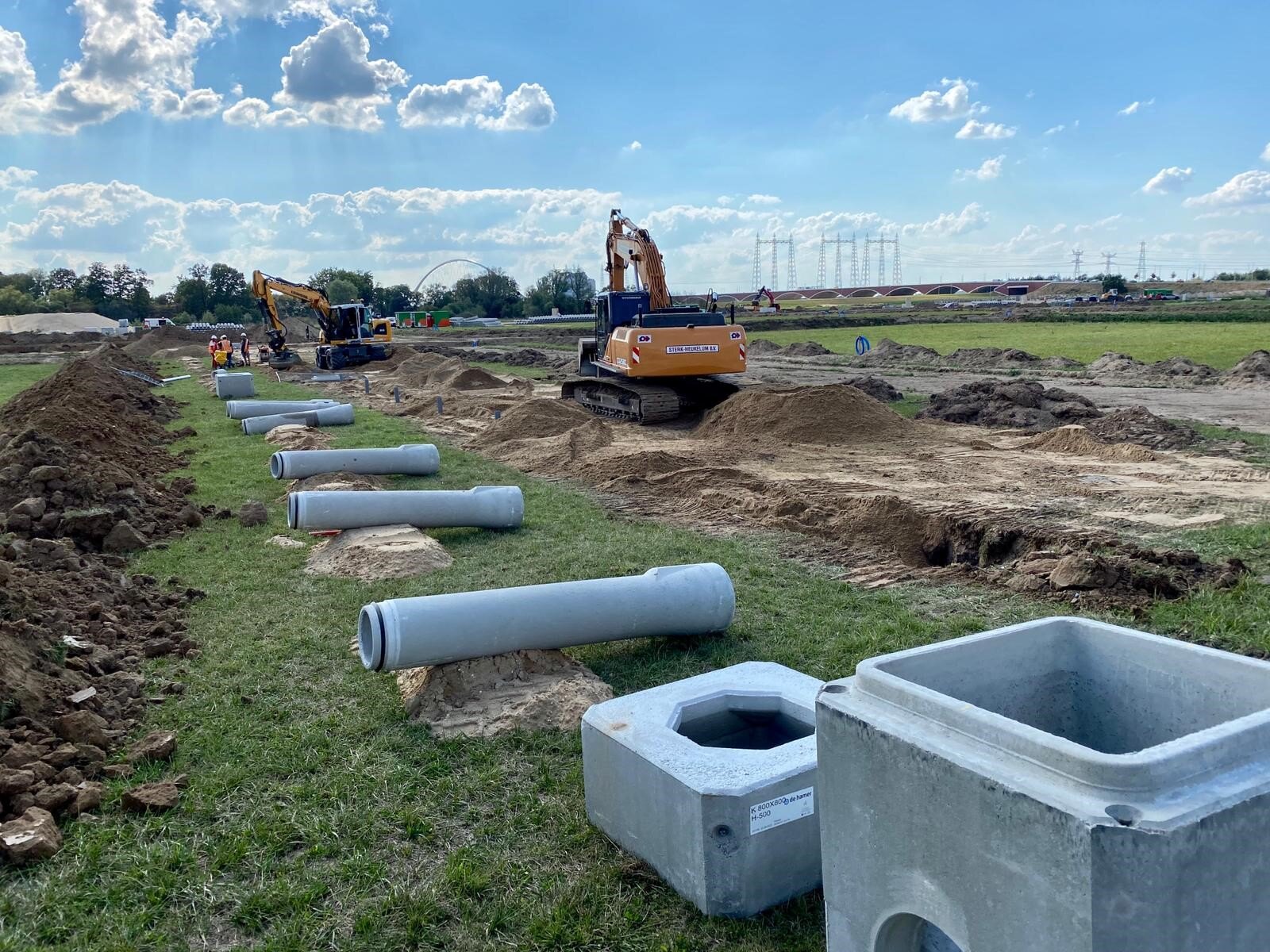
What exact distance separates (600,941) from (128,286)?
423 ft

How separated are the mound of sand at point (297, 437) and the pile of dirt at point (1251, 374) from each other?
21.0 metres

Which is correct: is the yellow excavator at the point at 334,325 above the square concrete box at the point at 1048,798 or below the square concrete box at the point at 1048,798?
above

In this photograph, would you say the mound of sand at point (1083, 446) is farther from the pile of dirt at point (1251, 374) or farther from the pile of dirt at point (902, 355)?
the pile of dirt at point (902, 355)

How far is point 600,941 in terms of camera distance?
3559mm

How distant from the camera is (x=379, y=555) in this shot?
28.4 feet

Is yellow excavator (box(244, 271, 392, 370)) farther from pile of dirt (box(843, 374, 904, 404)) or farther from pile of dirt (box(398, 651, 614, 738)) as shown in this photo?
pile of dirt (box(398, 651, 614, 738))

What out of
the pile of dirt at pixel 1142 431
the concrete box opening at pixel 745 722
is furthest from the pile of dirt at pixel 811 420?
the concrete box opening at pixel 745 722

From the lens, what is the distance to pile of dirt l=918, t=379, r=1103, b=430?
17469mm

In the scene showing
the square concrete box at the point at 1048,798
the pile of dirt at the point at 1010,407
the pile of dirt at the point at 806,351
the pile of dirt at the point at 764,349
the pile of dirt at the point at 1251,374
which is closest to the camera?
the square concrete box at the point at 1048,798

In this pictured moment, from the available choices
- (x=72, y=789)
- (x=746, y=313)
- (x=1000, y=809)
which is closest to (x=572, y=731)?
(x=72, y=789)

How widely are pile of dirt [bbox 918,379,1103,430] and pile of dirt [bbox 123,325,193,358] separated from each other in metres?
45.3

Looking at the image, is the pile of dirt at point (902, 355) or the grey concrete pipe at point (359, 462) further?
the pile of dirt at point (902, 355)

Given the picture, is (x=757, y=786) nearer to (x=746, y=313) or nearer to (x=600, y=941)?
(x=600, y=941)

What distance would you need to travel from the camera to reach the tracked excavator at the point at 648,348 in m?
18.6
